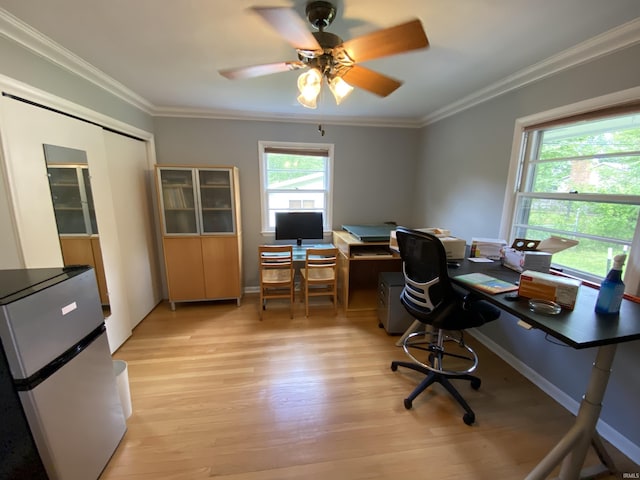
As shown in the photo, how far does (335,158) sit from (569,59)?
7.55 ft

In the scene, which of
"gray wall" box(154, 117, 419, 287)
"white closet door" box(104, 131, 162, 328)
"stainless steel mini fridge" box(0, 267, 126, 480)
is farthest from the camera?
"gray wall" box(154, 117, 419, 287)

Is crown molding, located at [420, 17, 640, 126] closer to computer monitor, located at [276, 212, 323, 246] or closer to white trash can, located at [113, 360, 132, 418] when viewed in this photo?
computer monitor, located at [276, 212, 323, 246]

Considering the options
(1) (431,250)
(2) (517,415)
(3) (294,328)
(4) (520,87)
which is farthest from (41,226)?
(4) (520,87)

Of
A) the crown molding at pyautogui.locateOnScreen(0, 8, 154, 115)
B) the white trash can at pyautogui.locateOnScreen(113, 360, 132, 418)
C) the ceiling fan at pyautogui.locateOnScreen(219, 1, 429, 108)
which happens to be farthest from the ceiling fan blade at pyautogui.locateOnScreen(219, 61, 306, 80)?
the white trash can at pyautogui.locateOnScreen(113, 360, 132, 418)

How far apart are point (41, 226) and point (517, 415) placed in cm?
330

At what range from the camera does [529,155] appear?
6.90ft

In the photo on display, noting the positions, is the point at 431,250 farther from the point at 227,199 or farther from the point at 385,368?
the point at 227,199

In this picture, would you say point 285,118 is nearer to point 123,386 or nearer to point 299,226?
point 299,226

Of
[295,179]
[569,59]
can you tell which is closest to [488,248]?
[569,59]

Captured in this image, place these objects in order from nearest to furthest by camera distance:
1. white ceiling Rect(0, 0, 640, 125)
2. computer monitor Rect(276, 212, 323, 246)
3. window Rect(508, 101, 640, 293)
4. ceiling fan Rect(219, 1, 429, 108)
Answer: ceiling fan Rect(219, 1, 429, 108), white ceiling Rect(0, 0, 640, 125), window Rect(508, 101, 640, 293), computer monitor Rect(276, 212, 323, 246)

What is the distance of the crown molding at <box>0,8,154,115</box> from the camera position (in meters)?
1.43

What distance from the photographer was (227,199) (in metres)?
3.10

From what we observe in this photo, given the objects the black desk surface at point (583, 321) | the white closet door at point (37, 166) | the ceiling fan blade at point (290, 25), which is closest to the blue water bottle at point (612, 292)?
the black desk surface at point (583, 321)

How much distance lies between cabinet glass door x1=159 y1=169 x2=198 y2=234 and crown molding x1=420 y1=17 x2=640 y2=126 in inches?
121
